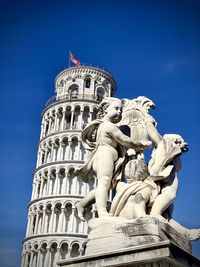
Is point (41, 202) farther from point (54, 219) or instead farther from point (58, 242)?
point (58, 242)

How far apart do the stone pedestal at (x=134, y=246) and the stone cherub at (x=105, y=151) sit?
1.32 feet

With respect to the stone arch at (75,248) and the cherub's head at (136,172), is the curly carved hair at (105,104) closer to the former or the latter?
the cherub's head at (136,172)

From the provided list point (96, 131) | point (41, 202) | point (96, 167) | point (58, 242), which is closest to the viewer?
point (96, 167)

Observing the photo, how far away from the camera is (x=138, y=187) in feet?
15.2

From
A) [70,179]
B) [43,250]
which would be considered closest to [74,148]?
[70,179]

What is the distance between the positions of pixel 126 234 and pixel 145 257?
436 mm

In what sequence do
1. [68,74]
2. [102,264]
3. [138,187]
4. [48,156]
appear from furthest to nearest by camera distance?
[68,74], [48,156], [138,187], [102,264]

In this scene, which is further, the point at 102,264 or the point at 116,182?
the point at 116,182

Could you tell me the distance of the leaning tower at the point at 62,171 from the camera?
1797 inches

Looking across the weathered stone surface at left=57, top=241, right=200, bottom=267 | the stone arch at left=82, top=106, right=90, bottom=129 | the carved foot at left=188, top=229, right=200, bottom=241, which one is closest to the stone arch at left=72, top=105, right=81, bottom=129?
the stone arch at left=82, top=106, right=90, bottom=129

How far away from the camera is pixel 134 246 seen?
3836mm

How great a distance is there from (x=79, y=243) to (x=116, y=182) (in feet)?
138

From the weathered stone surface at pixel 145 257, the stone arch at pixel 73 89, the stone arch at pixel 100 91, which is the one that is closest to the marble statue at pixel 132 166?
the weathered stone surface at pixel 145 257

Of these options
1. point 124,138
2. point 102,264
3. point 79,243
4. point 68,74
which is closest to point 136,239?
point 102,264
